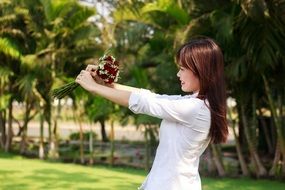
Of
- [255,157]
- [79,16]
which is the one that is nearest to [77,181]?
[255,157]

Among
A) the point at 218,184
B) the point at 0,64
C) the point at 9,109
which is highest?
the point at 0,64

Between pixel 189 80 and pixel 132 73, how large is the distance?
9773 mm

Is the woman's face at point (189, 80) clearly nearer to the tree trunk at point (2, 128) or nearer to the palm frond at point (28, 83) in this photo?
the palm frond at point (28, 83)

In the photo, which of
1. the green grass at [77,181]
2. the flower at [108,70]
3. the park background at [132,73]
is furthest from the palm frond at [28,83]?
the flower at [108,70]

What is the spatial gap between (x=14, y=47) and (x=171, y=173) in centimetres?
1332

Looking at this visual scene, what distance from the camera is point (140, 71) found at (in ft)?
38.8

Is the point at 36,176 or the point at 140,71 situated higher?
the point at 140,71

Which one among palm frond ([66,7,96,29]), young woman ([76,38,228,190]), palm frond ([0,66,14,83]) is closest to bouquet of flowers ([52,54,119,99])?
young woman ([76,38,228,190])

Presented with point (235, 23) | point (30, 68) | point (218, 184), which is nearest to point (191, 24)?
point (235, 23)

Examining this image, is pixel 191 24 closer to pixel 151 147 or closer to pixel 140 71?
pixel 140 71

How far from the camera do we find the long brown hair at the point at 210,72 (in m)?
2.36

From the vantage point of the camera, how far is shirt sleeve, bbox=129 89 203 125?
A: 7.73 ft

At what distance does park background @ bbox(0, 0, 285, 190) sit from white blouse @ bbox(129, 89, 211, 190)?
4083 millimetres

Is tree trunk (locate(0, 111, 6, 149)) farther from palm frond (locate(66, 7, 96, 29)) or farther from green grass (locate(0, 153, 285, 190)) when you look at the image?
green grass (locate(0, 153, 285, 190))
